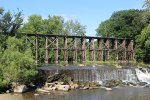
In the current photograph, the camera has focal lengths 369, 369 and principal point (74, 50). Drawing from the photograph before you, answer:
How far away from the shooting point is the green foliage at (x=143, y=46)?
70438 mm

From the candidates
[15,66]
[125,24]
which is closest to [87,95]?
[15,66]

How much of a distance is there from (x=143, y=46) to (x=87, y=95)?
38.5 meters

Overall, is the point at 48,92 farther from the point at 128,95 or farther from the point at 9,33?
the point at 9,33

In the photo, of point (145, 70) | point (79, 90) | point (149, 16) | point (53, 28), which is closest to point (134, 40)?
point (149, 16)

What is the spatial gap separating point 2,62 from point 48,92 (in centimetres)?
606

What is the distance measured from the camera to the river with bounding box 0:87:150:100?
35312 millimetres

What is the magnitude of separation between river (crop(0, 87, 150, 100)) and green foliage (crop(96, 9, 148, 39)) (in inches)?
1605

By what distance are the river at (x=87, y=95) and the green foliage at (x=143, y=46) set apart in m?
30.7

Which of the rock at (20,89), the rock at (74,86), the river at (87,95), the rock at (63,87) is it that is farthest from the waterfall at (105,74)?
the rock at (20,89)

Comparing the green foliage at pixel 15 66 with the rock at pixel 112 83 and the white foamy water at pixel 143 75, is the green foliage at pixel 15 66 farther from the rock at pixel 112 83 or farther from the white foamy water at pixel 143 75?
the white foamy water at pixel 143 75

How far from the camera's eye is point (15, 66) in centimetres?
3894

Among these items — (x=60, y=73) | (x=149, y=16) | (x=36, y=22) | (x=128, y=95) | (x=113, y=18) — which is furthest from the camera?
(x=113, y=18)

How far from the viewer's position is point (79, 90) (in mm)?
41375

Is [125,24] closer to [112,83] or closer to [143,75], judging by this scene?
[143,75]
